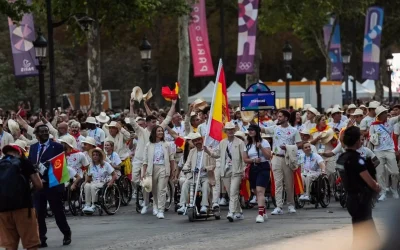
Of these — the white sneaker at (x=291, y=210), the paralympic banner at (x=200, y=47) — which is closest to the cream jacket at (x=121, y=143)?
the white sneaker at (x=291, y=210)

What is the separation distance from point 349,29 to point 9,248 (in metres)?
61.4

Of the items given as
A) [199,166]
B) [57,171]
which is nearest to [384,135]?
[199,166]

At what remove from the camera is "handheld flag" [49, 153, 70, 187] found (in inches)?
675

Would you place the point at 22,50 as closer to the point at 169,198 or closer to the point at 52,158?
the point at 169,198

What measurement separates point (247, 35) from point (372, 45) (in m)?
9.73

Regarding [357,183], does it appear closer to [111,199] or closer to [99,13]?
[111,199]

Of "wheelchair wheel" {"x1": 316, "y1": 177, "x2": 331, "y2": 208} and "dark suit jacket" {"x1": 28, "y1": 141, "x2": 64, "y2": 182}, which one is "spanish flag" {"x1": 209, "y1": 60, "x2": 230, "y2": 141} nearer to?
"wheelchair wheel" {"x1": 316, "y1": 177, "x2": 331, "y2": 208}

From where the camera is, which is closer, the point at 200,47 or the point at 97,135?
the point at 97,135

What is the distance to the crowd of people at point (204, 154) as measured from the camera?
20156 mm

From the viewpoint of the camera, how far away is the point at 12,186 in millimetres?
14469

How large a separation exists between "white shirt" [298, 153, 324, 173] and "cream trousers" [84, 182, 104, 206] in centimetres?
394

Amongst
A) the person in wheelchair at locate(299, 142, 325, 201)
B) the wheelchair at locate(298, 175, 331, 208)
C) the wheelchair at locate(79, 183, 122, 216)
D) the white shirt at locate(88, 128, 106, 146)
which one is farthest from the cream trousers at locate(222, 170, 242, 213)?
the white shirt at locate(88, 128, 106, 146)

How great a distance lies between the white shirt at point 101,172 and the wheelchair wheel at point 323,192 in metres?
4.01

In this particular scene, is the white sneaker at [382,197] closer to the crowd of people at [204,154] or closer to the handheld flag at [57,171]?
the crowd of people at [204,154]
